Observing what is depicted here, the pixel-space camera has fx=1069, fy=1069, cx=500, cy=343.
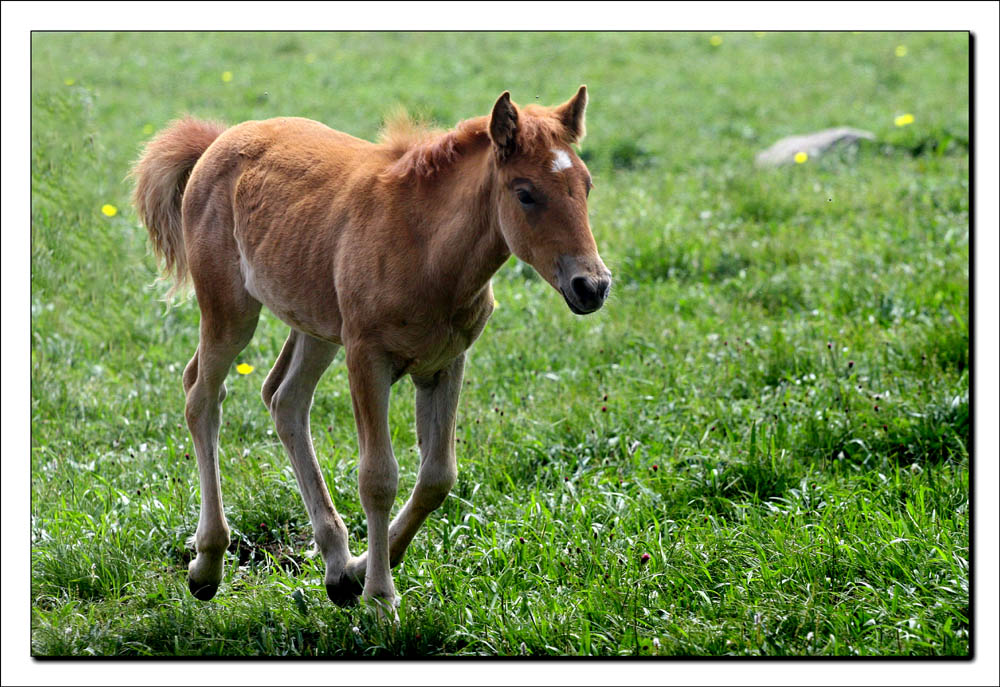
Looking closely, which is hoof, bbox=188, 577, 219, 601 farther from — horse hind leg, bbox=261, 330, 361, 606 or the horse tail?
the horse tail

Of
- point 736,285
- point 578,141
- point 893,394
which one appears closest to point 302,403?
point 578,141

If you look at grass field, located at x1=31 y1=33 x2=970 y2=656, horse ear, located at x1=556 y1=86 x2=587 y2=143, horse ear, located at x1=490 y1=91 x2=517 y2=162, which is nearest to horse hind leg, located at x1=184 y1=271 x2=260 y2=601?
grass field, located at x1=31 y1=33 x2=970 y2=656

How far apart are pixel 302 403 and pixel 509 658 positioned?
4.61ft

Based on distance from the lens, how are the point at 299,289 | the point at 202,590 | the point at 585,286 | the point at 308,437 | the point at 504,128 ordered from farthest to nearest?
the point at 308,437 < the point at 202,590 < the point at 299,289 < the point at 504,128 < the point at 585,286

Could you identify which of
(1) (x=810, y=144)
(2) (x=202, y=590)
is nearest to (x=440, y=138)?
(2) (x=202, y=590)

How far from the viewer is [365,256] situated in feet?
12.4

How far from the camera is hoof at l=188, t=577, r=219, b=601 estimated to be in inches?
172

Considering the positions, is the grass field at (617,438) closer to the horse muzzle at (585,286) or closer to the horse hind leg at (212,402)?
the horse hind leg at (212,402)

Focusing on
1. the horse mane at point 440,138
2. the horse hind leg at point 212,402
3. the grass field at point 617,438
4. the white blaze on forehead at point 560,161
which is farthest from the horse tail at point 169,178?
the white blaze on forehead at point 560,161

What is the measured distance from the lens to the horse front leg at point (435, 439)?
402 cm

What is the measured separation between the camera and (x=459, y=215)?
3648mm

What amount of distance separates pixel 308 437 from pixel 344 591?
0.69m

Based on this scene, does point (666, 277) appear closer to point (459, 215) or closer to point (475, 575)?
point (475, 575)

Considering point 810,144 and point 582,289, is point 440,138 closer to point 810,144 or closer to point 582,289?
point 582,289
